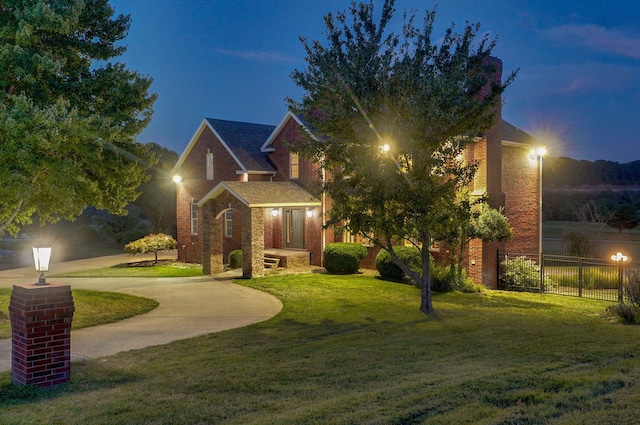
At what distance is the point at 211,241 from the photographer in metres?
22.7

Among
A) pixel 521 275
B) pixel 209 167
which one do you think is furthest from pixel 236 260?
pixel 521 275

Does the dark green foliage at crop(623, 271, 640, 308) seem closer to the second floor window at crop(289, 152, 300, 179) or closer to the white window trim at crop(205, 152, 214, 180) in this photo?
the second floor window at crop(289, 152, 300, 179)

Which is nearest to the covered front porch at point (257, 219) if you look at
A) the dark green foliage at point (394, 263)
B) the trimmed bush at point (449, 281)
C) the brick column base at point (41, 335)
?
the dark green foliage at point (394, 263)

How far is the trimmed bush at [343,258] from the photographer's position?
21875 mm

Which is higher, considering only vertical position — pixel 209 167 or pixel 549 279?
pixel 209 167

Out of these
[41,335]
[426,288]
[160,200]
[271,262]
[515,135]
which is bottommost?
[271,262]

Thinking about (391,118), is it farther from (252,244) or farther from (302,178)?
(302,178)

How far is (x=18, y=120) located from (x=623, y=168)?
66060mm

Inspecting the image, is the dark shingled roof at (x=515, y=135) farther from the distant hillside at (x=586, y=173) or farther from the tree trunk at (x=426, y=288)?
the distant hillside at (x=586, y=173)

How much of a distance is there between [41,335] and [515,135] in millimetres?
21433

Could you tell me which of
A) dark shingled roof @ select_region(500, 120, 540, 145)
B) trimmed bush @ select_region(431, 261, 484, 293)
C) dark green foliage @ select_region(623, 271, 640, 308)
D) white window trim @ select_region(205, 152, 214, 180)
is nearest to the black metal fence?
trimmed bush @ select_region(431, 261, 484, 293)

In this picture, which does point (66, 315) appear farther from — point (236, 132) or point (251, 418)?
point (236, 132)

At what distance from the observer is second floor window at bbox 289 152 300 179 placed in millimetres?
25750

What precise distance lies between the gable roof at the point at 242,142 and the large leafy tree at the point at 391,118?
1314 centimetres
